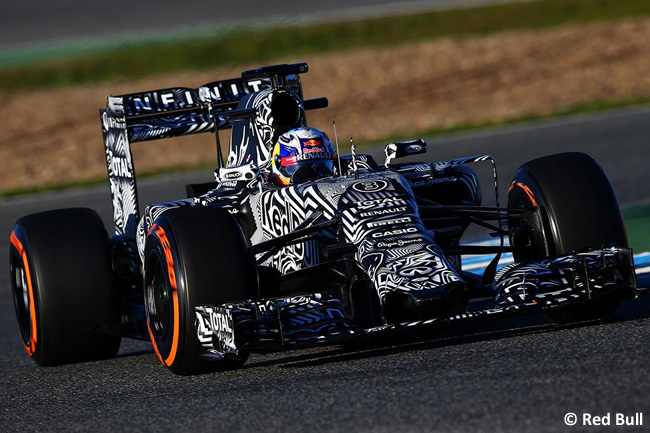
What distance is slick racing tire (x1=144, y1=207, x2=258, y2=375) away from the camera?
23.4 feet

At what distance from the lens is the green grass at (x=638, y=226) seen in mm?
11528

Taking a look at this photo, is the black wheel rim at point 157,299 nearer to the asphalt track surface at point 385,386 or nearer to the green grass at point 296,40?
the asphalt track surface at point 385,386

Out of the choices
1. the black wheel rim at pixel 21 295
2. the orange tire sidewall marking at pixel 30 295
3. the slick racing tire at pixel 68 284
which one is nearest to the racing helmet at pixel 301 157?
the slick racing tire at pixel 68 284

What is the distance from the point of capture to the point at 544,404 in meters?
5.49

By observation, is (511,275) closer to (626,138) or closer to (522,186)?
(522,186)

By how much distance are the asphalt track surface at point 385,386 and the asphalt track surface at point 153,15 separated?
68.2ft

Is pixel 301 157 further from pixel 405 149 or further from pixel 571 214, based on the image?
pixel 571 214

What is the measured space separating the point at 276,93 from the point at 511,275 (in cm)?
258

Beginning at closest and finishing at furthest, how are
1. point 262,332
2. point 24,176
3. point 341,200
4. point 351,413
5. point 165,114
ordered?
point 351,413, point 262,332, point 341,200, point 165,114, point 24,176

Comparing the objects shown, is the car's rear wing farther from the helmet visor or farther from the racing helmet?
the helmet visor

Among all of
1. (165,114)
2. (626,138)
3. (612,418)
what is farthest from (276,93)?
(626,138)

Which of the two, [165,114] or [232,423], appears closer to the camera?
[232,423]

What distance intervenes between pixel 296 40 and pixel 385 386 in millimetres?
Answer: 23098

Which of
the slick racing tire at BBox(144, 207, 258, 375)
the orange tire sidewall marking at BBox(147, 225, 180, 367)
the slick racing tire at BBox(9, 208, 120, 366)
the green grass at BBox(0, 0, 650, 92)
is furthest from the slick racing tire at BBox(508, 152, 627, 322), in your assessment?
the green grass at BBox(0, 0, 650, 92)
